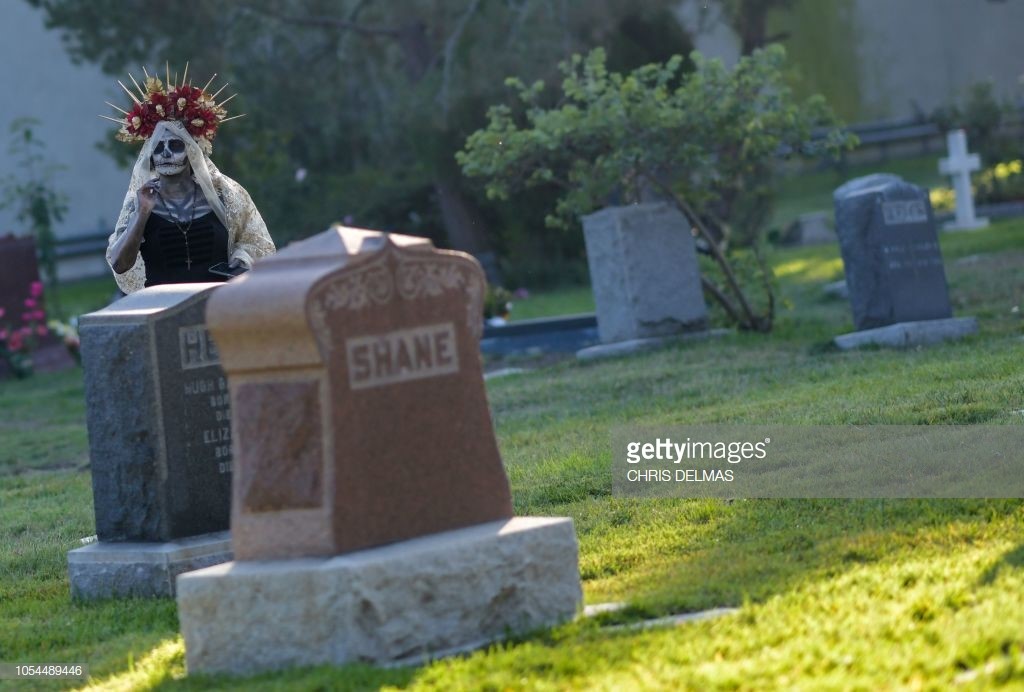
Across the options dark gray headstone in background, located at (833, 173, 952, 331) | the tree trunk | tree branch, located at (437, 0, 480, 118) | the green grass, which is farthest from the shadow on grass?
the green grass

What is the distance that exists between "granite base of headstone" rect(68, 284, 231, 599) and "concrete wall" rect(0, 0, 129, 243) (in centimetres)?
2971

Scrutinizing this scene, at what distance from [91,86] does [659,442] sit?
30239 mm

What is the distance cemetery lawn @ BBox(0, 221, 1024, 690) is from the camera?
4551mm

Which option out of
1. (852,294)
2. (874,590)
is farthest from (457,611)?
(852,294)

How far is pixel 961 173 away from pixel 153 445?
61.7 feet

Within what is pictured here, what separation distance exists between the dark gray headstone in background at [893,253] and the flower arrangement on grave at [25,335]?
11479mm

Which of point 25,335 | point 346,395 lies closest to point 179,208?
point 346,395

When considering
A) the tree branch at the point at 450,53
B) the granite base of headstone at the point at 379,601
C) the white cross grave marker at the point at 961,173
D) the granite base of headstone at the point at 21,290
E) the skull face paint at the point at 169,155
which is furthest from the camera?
the tree branch at the point at 450,53

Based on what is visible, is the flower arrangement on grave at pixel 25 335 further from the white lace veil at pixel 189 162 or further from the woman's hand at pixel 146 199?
the woman's hand at pixel 146 199

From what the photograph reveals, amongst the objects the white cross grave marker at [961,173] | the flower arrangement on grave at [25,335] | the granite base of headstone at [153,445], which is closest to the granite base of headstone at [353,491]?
the granite base of headstone at [153,445]

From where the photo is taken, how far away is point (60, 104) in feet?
119

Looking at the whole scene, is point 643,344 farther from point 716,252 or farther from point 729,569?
point 729,569

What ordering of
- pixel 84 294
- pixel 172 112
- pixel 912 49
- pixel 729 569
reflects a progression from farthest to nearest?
pixel 912 49 < pixel 84 294 < pixel 172 112 < pixel 729 569

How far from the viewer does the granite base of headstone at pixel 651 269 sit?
14.5m
